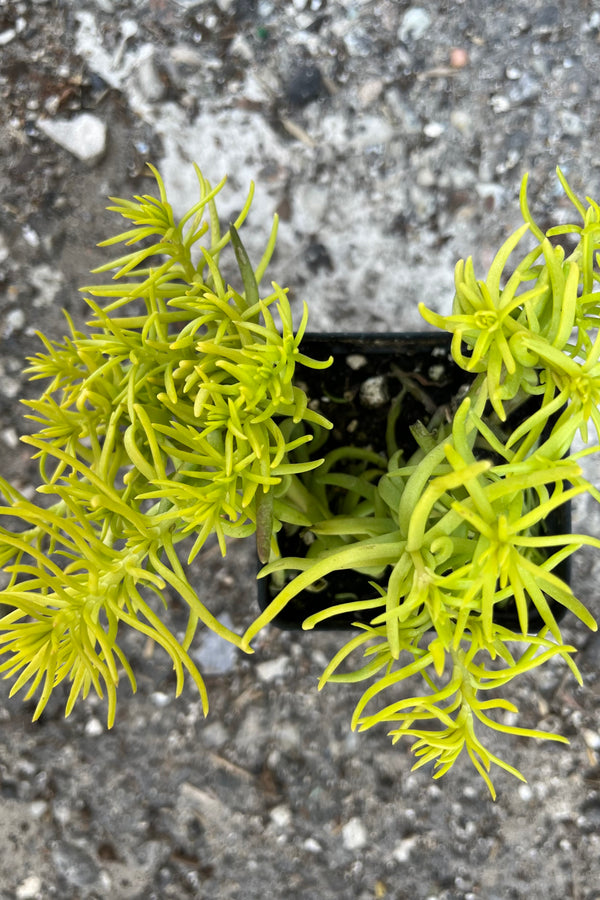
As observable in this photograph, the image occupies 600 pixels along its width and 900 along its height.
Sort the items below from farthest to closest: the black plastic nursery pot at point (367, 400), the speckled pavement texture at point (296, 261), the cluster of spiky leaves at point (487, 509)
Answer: the speckled pavement texture at point (296, 261) → the black plastic nursery pot at point (367, 400) → the cluster of spiky leaves at point (487, 509)

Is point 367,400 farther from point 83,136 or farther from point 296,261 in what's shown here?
point 83,136

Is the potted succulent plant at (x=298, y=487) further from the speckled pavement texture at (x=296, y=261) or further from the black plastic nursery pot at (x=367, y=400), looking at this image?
the speckled pavement texture at (x=296, y=261)

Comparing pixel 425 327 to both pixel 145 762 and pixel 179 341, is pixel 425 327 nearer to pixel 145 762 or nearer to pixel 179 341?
Result: pixel 179 341

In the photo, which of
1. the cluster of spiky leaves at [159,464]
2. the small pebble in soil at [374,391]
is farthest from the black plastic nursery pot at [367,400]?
the cluster of spiky leaves at [159,464]

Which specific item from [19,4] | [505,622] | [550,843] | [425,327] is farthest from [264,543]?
[19,4]

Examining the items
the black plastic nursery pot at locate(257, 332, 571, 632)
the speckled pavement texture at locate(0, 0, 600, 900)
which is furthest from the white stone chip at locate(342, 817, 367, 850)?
the black plastic nursery pot at locate(257, 332, 571, 632)

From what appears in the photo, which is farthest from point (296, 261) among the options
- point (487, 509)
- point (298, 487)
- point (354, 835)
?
point (354, 835)
